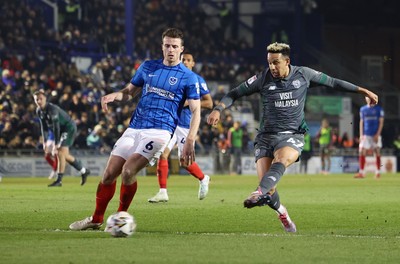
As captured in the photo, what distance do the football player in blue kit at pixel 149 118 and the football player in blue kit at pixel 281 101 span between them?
61cm

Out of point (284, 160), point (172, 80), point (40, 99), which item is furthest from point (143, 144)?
point (40, 99)

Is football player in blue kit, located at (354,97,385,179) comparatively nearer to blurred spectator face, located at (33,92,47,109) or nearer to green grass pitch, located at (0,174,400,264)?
green grass pitch, located at (0,174,400,264)

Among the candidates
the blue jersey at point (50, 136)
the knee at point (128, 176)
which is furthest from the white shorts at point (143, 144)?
the blue jersey at point (50, 136)

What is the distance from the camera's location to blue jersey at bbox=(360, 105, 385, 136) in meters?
32.0

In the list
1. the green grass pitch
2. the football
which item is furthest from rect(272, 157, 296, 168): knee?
the football

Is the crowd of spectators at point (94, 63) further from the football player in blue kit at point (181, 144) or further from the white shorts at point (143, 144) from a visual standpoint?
the white shorts at point (143, 144)

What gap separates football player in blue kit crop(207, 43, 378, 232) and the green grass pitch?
913 millimetres

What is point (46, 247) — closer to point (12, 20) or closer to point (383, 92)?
point (12, 20)

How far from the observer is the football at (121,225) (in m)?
11.6

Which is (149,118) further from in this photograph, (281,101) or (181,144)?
(181,144)

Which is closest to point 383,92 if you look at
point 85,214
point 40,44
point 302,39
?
point 302,39

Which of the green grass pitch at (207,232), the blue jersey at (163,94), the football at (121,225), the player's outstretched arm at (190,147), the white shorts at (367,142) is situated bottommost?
the green grass pitch at (207,232)

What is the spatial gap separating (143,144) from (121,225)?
3.59ft

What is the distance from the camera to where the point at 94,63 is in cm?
4356
